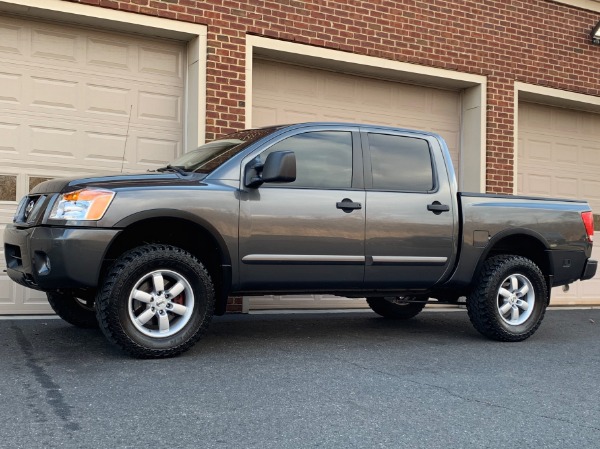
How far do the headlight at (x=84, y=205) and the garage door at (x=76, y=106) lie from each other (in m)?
2.51

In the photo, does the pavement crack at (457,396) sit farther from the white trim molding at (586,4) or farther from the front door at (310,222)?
the white trim molding at (586,4)

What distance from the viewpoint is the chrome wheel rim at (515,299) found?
713 centimetres

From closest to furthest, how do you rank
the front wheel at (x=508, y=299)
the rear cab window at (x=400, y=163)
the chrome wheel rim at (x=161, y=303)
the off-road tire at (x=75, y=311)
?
the chrome wheel rim at (x=161, y=303)
the rear cab window at (x=400, y=163)
the off-road tire at (x=75, y=311)
the front wheel at (x=508, y=299)

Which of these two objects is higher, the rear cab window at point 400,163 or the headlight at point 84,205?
the rear cab window at point 400,163

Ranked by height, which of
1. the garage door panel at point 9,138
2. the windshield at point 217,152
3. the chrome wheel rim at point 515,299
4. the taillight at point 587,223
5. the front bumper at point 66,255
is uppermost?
the garage door panel at point 9,138

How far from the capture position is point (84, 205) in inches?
213

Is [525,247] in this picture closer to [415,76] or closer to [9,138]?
[415,76]

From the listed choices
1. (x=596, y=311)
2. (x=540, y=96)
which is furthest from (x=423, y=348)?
(x=540, y=96)

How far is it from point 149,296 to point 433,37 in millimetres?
6725

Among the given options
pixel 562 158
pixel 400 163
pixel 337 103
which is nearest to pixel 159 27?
pixel 337 103

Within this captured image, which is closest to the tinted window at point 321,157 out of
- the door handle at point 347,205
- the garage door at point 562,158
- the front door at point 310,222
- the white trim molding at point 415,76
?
the front door at point 310,222

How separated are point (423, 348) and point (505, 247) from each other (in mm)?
1502

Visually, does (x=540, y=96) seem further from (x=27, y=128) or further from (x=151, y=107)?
(x=27, y=128)

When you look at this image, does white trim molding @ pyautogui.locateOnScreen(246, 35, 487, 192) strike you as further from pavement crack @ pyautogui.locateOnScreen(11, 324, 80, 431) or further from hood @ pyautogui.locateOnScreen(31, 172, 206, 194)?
pavement crack @ pyautogui.locateOnScreen(11, 324, 80, 431)
